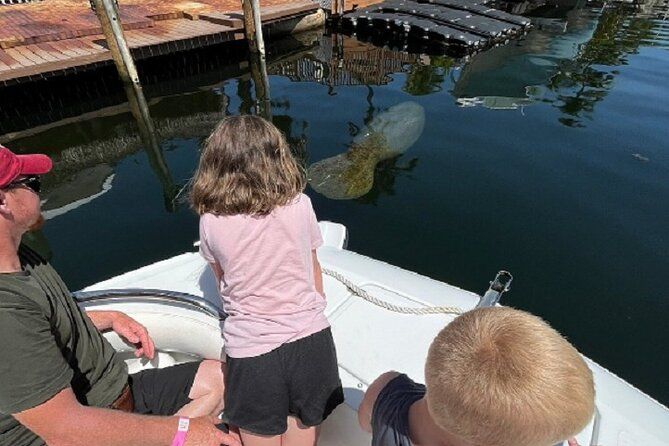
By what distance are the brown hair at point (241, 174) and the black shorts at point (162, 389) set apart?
0.98 meters

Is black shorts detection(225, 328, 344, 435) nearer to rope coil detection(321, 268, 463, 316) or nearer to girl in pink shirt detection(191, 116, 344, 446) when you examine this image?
girl in pink shirt detection(191, 116, 344, 446)

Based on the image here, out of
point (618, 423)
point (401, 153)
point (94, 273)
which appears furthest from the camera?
point (401, 153)

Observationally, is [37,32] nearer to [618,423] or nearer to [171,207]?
[171,207]

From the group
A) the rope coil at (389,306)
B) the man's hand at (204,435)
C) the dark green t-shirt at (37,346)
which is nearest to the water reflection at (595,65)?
the rope coil at (389,306)

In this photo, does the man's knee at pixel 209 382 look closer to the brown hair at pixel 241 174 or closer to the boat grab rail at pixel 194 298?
the boat grab rail at pixel 194 298

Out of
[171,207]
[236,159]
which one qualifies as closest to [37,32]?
[171,207]

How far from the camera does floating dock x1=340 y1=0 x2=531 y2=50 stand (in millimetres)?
14000

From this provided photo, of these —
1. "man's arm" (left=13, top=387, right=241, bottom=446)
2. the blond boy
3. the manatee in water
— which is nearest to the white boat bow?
"man's arm" (left=13, top=387, right=241, bottom=446)

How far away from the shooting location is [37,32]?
10.0 m

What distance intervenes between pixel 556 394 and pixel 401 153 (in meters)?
7.09

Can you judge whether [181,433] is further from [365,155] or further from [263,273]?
[365,155]

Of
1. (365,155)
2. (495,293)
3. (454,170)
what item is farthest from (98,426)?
(454,170)

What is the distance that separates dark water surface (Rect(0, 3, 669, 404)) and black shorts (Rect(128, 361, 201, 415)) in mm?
3611

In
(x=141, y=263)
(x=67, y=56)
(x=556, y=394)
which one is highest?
(x=556, y=394)
